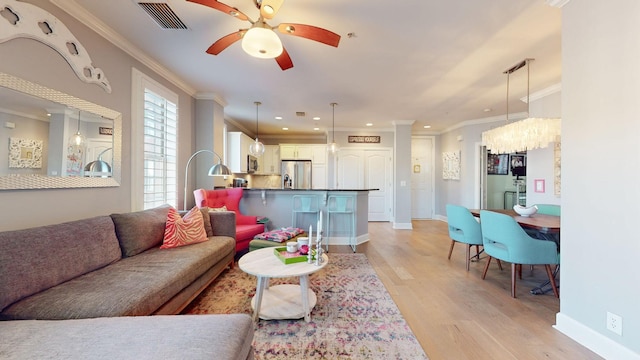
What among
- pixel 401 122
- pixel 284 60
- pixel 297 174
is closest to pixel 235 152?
pixel 297 174

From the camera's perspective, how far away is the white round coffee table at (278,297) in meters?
1.99

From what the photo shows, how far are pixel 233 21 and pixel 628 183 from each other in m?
3.14

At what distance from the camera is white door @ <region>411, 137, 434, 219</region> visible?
7.46 m

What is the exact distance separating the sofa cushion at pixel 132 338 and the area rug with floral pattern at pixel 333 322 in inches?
26.1

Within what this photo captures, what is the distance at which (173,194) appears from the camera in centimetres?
379

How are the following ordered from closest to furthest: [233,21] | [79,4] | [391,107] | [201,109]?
[79,4] → [233,21] → [201,109] → [391,107]

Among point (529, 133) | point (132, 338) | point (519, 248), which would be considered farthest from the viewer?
point (529, 133)

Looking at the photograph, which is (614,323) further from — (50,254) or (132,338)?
(50,254)

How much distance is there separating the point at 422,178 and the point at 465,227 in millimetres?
4362

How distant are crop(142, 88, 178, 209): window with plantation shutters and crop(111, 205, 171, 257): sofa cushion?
0.76 metres

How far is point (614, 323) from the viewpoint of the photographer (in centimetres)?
164

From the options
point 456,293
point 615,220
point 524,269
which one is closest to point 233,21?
point 615,220

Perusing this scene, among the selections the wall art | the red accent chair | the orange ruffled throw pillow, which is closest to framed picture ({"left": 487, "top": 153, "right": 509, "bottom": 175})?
the red accent chair

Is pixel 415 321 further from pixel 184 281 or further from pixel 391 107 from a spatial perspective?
pixel 391 107
